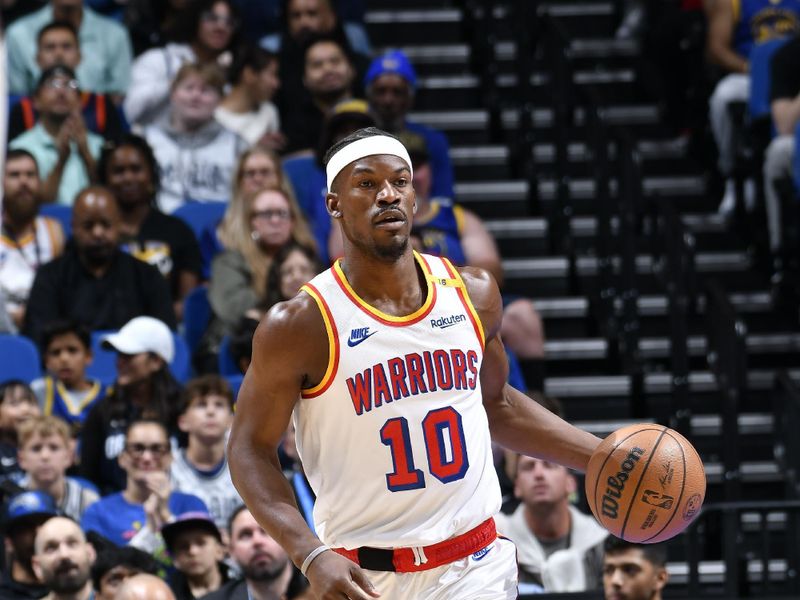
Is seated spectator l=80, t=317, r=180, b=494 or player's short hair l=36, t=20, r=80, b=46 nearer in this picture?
seated spectator l=80, t=317, r=180, b=494

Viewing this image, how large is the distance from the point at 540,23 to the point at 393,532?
8.03 m

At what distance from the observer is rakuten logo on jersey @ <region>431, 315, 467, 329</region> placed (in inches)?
169

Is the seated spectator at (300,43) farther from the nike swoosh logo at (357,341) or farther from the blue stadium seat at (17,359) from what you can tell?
the nike swoosh logo at (357,341)

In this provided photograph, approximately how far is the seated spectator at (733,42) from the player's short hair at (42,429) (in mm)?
5283

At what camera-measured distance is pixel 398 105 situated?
9781 mm

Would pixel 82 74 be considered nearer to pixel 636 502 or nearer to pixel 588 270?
pixel 588 270

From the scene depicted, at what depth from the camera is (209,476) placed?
7676 millimetres

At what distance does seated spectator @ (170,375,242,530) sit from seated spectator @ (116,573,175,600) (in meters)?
1.27

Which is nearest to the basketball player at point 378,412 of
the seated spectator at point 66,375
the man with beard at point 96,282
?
the seated spectator at point 66,375

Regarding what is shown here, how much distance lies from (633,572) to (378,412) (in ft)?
9.34

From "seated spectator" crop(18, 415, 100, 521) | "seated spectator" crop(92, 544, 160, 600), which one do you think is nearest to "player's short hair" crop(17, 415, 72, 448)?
"seated spectator" crop(18, 415, 100, 521)

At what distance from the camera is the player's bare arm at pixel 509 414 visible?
447 cm

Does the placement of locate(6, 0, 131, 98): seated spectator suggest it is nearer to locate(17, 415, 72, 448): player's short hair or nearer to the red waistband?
locate(17, 415, 72, 448): player's short hair

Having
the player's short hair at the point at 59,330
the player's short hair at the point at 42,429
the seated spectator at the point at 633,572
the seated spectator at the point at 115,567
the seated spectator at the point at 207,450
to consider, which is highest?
the player's short hair at the point at 59,330
